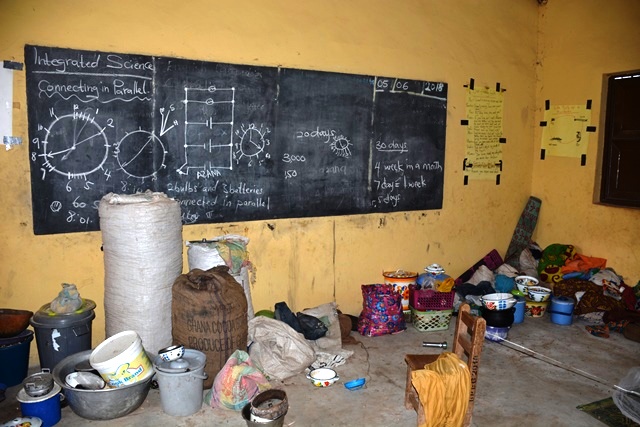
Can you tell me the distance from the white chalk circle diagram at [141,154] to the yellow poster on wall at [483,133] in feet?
11.2

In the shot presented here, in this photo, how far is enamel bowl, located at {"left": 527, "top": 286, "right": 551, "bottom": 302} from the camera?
207 inches

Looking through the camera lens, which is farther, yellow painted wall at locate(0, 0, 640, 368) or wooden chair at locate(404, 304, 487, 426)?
yellow painted wall at locate(0, 0, 640, 368)

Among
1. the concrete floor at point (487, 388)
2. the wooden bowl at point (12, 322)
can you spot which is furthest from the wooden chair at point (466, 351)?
the wooden bowl at point (12, 322)

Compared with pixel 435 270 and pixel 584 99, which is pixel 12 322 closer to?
pixel 435 270

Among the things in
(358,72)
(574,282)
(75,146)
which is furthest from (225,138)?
(574,282)

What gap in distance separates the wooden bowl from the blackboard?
0.60 meters

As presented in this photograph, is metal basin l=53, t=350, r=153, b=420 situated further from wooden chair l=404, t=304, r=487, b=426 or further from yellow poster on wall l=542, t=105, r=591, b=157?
yellow poster on wall l=542, t=105, r=591, b=157

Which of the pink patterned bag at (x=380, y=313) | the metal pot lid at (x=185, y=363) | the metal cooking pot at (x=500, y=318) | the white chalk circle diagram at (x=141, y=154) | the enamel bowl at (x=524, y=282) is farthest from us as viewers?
the enamel bowl at (x=524, y=282)

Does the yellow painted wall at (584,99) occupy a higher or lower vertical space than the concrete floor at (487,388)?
higher

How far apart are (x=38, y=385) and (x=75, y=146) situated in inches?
67.2

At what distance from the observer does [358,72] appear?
492cm

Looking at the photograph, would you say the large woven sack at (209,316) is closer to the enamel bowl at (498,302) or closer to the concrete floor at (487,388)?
the concrete floor at (487,388)

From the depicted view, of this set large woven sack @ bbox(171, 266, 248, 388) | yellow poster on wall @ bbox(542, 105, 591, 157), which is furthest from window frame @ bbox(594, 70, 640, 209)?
large woven sack @ bbox(171, 266, 248, 388)

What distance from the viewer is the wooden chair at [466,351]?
298cm
